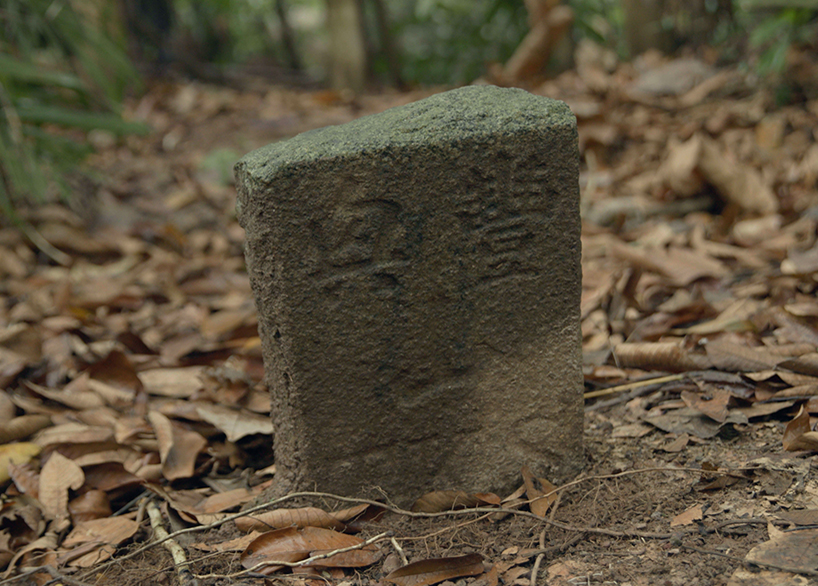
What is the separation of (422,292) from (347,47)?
4755mm

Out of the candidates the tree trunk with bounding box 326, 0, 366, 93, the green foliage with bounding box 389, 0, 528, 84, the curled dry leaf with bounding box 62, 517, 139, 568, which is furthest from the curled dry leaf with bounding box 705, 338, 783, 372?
the tree trunk with bounding box 326, 0, 366, 93

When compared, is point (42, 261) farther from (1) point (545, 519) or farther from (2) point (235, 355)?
(1) point (545, 519)

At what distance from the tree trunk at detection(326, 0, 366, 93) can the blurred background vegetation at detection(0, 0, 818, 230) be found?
3cm

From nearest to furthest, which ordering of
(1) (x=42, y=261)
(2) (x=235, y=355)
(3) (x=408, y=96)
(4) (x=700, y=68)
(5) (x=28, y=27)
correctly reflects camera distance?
(2) (x=235, y=355)
(1) (x=42, y=261)
(5) (x=28, y=27)
(4) (x=700, y=68)
(3) (x=408, y=96)

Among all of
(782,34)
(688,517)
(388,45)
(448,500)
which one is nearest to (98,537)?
(448,500)

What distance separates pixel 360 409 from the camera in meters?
1.48

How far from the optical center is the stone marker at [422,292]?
136 cm

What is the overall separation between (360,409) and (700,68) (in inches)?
157

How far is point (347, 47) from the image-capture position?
227 inches

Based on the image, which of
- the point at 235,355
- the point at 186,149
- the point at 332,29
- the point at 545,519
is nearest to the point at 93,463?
the point at 235,355

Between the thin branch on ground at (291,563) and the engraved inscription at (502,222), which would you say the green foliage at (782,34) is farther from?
the thin branch on ground at (291,563)

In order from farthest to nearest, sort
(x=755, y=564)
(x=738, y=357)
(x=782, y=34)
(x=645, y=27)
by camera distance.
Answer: (x=645, y=27)
(x=782, y=34)
(x=738, y=357)
(x=755, y=564)

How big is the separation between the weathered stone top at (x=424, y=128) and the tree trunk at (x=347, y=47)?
441 centimetres

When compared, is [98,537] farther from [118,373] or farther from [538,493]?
[538,493]
